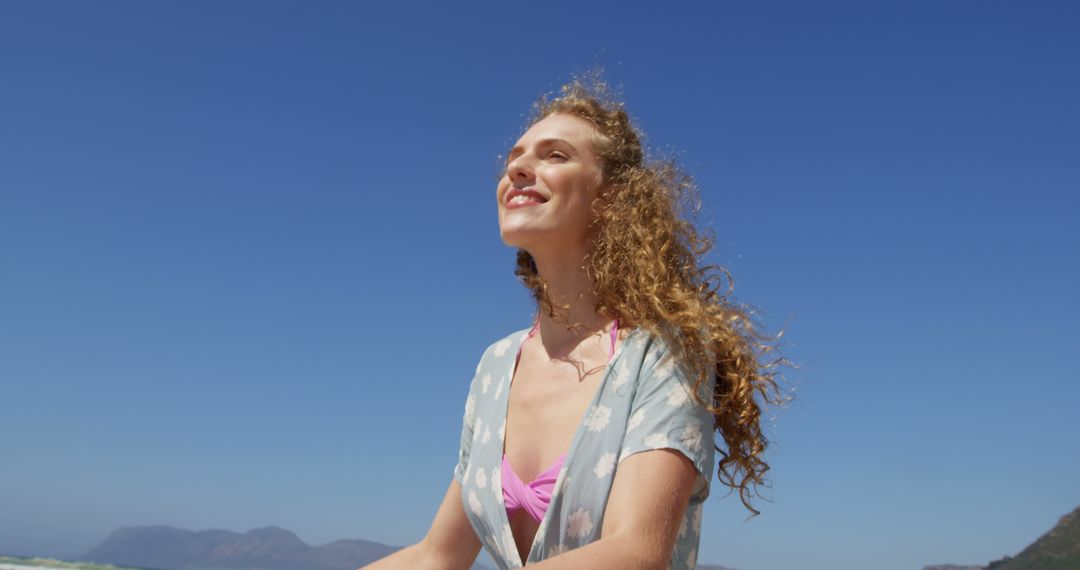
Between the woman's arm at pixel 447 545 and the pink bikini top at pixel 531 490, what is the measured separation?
398 millimetres

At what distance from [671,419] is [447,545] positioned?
37.7 inches

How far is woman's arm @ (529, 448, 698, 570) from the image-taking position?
185 centimetres

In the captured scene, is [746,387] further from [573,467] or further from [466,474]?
[466,474]

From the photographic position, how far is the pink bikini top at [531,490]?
2170 mm

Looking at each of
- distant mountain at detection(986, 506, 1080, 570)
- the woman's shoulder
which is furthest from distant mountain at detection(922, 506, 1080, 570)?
the woman's shoulder

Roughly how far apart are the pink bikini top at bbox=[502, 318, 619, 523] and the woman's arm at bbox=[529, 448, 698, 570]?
0.18 metres

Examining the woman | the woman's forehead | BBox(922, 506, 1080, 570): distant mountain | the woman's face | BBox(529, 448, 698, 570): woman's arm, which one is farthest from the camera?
BBox(922, 506, 1080, 570): distant mountain

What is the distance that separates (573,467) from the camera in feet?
6.89

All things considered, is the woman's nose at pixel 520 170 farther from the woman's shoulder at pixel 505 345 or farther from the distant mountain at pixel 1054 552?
the distant mountain at pixel 1054 552

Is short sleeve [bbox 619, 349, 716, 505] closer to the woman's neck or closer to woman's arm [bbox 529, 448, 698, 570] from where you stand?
woman's arm [bbox 529, 448, 698, 570]

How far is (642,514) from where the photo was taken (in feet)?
6.36

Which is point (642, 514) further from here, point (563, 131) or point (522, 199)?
point (563, 131)

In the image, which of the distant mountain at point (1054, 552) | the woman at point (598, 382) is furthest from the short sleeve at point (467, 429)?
the distant mountain at point (1054, 552)

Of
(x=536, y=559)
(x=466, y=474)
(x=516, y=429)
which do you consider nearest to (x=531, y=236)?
(x=516, y=429)
